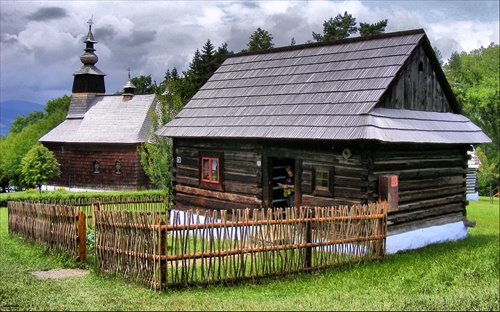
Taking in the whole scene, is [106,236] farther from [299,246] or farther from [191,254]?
[299,246]

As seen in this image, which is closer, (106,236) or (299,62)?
(106,236)

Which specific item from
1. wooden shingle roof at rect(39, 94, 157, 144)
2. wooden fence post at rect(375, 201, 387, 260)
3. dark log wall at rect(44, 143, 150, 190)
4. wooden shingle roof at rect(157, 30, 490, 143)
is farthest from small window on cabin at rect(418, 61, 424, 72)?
dark log wall at rect(44, 143, 150, 190)

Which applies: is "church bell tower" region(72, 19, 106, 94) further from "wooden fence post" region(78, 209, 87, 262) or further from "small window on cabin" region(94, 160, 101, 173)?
"wooden fence post" region(78, 209, 87, 262)

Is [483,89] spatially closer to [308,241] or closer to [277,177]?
[277,177]

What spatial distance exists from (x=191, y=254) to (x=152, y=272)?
2.39 ft

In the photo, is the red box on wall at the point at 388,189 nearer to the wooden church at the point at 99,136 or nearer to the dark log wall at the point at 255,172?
the dark log wall at the point at 255,172

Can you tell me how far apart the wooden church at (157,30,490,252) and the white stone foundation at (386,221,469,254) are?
3 centimetres

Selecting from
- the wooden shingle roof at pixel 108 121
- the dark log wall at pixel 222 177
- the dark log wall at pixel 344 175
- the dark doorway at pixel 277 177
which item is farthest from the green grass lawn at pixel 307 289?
the wooden shingle roof at pixel 108 121

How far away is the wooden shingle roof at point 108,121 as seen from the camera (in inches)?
1496

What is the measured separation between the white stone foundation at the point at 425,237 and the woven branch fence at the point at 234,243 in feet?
5.43

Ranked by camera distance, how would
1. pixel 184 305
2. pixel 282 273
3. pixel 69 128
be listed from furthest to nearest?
pixel 69 128
pixel 282 273
pixel 184 305

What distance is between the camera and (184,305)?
8586mm

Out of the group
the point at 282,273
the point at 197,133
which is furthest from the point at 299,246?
the point at 197,133

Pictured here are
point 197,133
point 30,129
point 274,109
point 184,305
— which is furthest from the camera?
point 30,129
